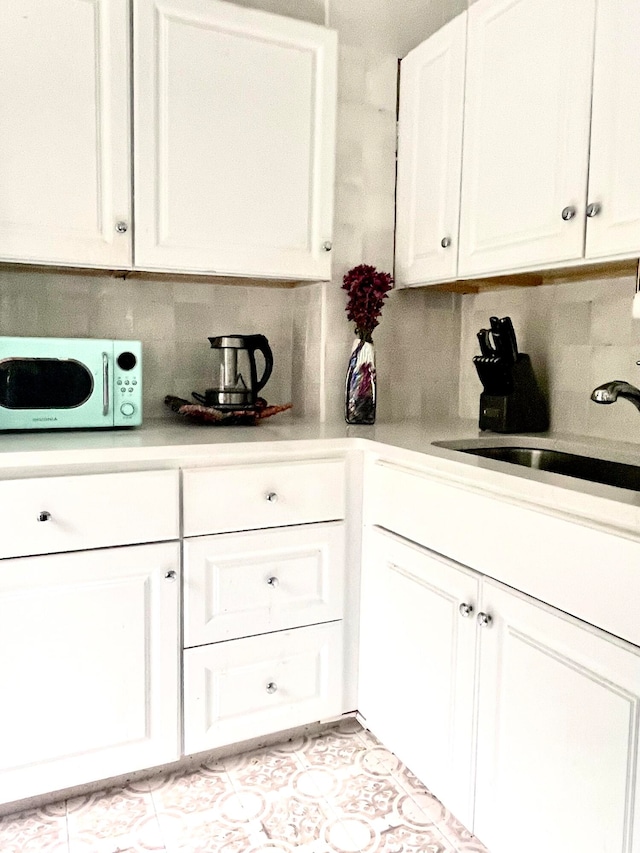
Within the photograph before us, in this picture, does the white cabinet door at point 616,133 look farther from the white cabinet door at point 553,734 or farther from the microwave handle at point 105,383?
the microwave handle at point 105,383

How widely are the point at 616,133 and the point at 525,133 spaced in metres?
0.26

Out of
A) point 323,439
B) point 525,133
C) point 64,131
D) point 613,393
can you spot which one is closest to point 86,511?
point 323,439

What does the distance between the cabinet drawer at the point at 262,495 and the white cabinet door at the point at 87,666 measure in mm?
117

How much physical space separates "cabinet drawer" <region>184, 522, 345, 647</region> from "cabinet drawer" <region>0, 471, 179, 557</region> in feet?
0.40

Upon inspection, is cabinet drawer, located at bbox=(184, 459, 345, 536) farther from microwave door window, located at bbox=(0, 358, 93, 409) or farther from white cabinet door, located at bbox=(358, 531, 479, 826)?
microwave door window, located at bbox=(0, 358, 93, 409)

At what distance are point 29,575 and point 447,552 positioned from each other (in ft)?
2.88

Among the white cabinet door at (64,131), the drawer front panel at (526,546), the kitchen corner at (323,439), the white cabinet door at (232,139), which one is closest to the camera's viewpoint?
the drawer front panel at (526,546)

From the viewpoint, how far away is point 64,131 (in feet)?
5.00

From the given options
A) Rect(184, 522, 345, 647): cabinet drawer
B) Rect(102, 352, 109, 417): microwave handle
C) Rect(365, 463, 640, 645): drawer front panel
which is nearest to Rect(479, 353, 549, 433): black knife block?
Rect(365, 463, 640, 645): drawer front panel

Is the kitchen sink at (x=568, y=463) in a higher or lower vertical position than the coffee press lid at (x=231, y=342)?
lower

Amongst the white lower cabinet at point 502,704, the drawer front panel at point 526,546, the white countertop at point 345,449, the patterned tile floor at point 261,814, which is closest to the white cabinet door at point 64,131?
the white countertop at point 345,449

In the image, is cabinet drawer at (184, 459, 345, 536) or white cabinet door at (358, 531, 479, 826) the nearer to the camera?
white cabinet door at (358, 531, 479, 826)

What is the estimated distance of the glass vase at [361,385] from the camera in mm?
1907

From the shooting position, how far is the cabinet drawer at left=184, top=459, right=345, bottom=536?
59.4 inches
